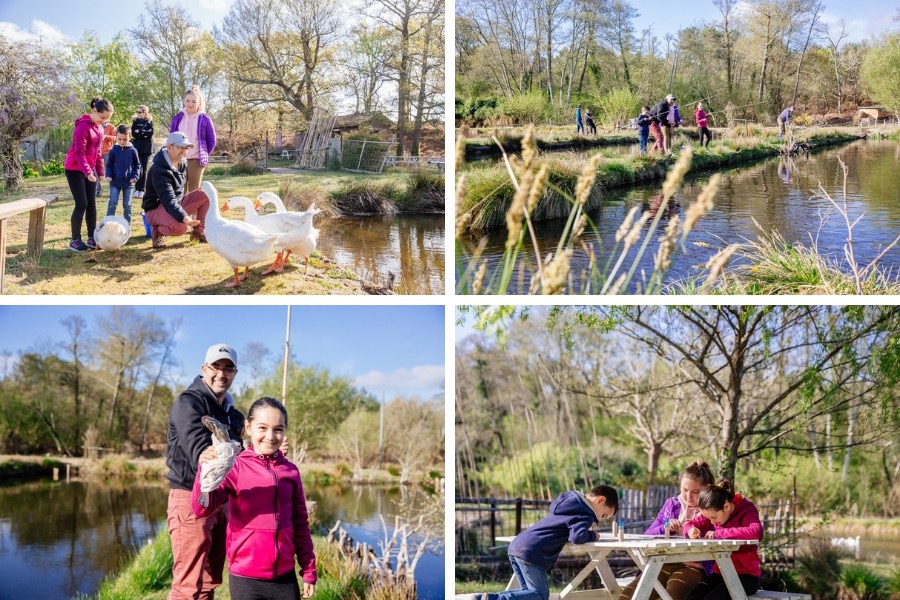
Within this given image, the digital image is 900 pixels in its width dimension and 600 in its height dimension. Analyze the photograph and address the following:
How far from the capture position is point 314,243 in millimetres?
4176

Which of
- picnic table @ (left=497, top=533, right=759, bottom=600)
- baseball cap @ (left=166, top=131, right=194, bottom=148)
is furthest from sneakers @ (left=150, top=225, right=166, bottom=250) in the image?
picnic table @ (left=497, top=533, right=759, bottom=600)

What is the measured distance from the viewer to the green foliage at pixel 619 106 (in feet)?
14.3

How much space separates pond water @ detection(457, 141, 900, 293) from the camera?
408cm

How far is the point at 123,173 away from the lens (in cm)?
441

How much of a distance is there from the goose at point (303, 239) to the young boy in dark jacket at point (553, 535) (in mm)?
1636

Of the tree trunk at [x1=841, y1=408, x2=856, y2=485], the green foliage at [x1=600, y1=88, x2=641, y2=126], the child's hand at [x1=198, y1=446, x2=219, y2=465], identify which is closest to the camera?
the child's hand at [x1=198, y1=446, x2=219, y2=465]

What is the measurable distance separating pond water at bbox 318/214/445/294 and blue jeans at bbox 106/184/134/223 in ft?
3.04

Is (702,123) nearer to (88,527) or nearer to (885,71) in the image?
(885,71)

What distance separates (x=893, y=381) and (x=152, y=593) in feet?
12.9

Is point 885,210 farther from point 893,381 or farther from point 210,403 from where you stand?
point 210,403

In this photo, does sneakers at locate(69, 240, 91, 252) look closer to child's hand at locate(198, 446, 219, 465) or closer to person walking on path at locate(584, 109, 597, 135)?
child's hand at locate(198, 446, 219, 465)

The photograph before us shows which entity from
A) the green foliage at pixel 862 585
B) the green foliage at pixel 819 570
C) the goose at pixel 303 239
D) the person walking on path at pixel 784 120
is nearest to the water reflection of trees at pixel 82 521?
the goose at pixel 303 239

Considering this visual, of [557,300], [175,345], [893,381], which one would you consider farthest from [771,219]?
[175,345]

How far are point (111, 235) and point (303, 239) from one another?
91 cm
